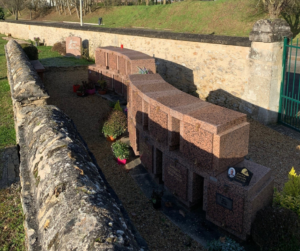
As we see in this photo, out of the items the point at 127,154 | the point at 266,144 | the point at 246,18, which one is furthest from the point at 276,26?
the point at 246,18

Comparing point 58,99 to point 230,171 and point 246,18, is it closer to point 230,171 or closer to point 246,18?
point 230,171

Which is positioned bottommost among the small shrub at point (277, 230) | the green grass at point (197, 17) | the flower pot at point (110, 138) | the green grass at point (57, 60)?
the flower pot at point (110, 138)

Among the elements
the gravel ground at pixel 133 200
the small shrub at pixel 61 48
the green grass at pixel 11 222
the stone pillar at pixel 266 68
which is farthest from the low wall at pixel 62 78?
the green grass at pixel 11 222

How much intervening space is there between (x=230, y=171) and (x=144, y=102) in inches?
101

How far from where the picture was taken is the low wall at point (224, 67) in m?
9.05

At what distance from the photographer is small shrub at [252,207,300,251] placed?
13.7ft

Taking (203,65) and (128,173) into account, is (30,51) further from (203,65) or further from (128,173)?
(128,173)

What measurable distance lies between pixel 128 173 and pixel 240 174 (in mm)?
3070

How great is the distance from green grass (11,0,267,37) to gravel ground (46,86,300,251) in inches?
767

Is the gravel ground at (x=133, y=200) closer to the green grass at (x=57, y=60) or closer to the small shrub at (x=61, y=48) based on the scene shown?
the green grass at (x=57, y=60)

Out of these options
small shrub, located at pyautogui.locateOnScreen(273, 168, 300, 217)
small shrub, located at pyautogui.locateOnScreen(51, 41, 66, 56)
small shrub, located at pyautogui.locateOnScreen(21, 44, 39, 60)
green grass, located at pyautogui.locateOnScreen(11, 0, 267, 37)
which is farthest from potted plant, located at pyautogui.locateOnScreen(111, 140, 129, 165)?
green grass, located at pyautogui.locateOnScreen(11, 0, 267, 37)

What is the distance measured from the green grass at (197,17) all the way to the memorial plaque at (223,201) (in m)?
24.0

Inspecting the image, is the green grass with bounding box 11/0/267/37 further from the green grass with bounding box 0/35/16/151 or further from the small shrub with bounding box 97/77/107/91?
the green grass with bounding box 0/35/16/151

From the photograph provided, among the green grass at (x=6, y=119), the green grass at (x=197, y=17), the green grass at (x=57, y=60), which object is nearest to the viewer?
the green grass at (x=6, y=119)
